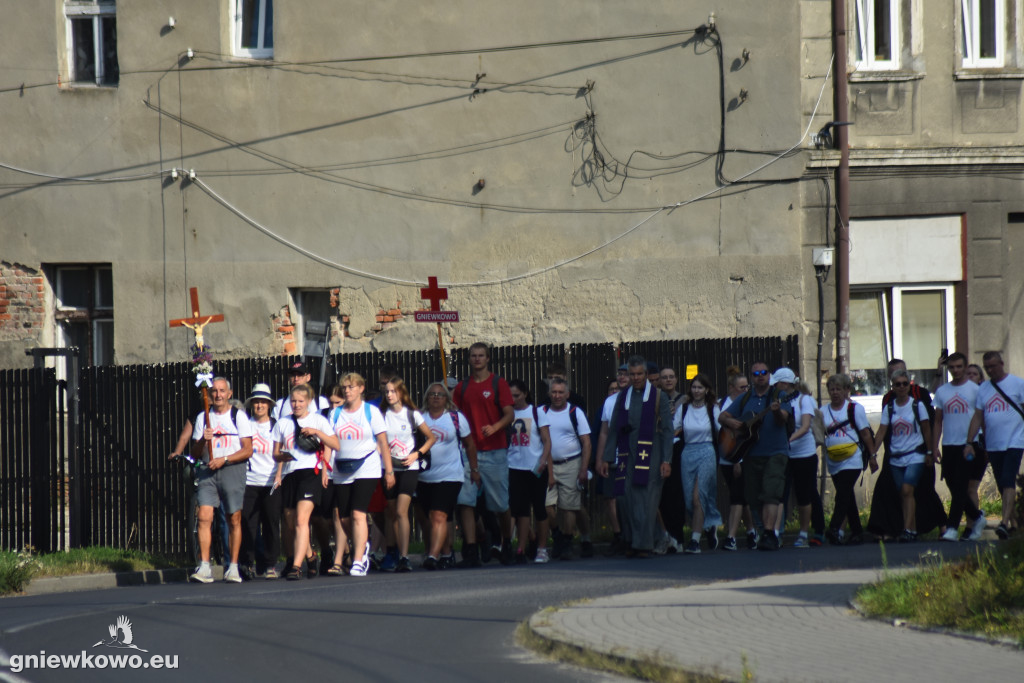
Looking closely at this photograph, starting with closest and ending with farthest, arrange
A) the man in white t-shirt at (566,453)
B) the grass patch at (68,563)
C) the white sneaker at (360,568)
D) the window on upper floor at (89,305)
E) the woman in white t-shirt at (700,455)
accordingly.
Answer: the grass patch at (68,563), the white sneaker at (360,568), the man in white t-shirt at (566,453), the woman in white t-shirt at (700,455), the window on upper floor at (89,305)

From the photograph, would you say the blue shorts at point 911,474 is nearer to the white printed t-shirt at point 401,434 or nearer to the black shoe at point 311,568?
the white printed t-shirt at point 401,434

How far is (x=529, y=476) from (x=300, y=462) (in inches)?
94.4

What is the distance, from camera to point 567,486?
12570 millimetres

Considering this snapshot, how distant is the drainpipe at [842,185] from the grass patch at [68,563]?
8.93 meters

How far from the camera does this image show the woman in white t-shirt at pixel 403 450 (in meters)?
11.9

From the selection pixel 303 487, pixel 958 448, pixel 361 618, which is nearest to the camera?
pixel 361 618

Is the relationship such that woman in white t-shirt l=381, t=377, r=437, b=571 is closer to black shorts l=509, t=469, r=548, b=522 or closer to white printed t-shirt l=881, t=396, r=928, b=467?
black shorts l=509, t=469, r=548, b=522

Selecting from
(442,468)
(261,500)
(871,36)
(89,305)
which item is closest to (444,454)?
(442,468)

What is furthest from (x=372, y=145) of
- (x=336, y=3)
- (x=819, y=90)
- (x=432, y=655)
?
(x=432, y=655)

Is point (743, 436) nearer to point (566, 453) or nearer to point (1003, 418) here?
point (566, 453)

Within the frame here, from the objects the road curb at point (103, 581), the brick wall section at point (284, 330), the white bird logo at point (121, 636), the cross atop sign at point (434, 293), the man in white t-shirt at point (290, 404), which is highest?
the cross atop sign at point (434, 293)

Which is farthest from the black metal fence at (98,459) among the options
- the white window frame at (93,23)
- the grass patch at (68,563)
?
the white window frame at (93,23)

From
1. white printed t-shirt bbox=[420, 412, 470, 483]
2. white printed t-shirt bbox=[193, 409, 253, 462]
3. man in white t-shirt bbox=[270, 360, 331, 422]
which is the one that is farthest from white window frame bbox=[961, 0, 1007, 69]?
white printed t-shirt bbox=[193, 409, 253, 462]

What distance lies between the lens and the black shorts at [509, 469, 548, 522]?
1248 cm
